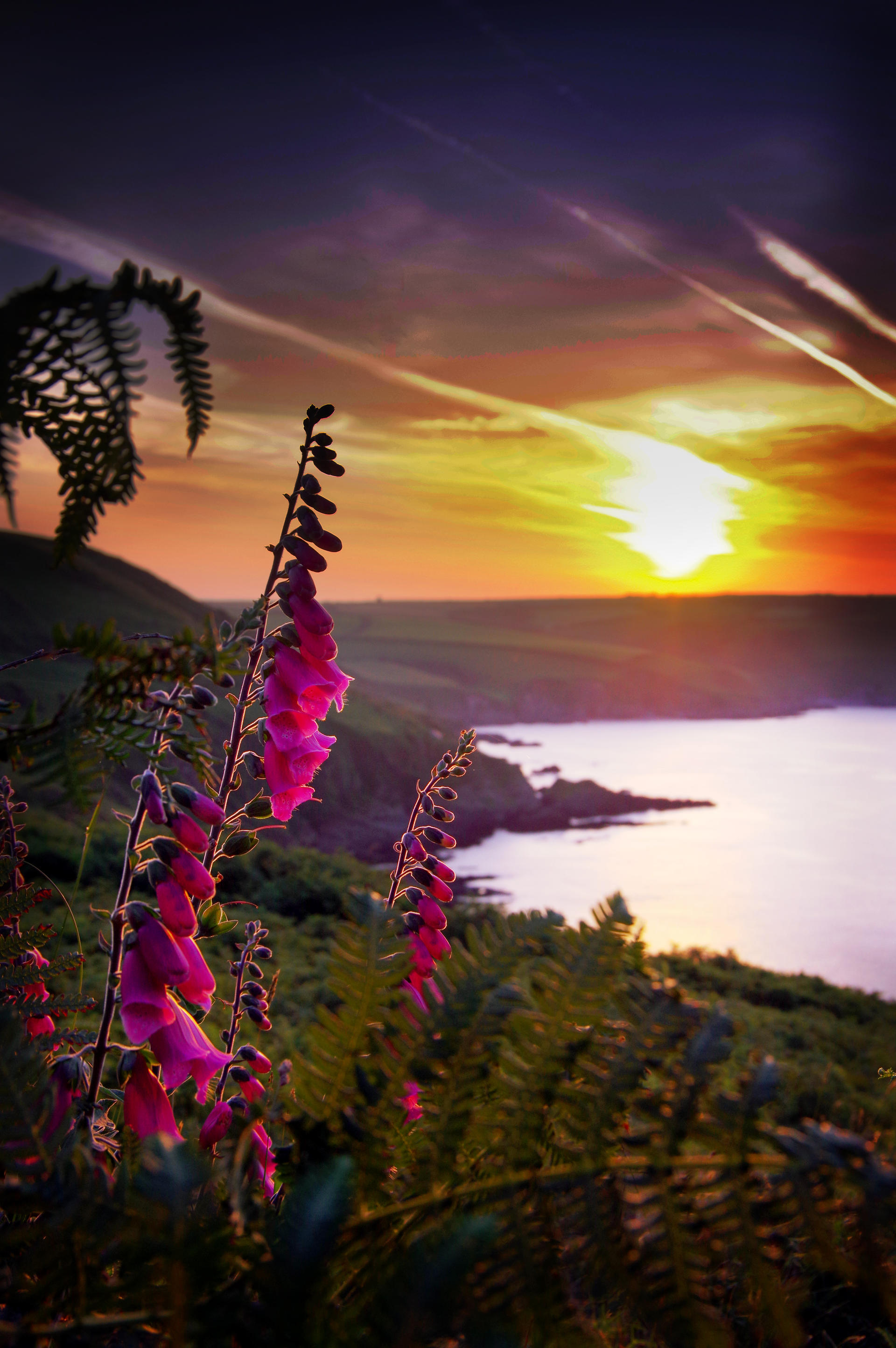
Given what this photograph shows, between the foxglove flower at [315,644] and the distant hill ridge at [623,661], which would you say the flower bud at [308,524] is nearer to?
the foxglove flower at [315,644]

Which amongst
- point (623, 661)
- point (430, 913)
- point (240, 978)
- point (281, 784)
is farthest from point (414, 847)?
point (623, 661)

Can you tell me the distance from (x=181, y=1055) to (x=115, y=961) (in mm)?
145

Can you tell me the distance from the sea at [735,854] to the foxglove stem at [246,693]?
2.80 ft

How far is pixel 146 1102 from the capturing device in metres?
0.93

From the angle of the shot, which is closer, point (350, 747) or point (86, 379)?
point (86, 379)

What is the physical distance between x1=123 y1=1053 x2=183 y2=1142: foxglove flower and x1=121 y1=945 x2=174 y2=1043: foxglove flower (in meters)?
0.05

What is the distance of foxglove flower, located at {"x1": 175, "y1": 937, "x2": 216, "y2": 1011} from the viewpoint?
92 cm

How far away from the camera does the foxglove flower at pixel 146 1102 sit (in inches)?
36.1

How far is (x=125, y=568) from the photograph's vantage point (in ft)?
118

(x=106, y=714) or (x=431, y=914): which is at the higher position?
(x=106, y=714)

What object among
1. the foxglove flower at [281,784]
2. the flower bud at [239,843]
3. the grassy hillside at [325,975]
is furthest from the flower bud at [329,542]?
the grassy hillside at [325,975]

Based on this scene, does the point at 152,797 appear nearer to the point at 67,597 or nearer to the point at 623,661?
the point at 67,597

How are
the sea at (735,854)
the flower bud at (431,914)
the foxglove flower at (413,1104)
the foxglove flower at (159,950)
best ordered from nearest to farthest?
the foxglove flower at (413,1104) → the foxglove flower at (159,950) → the flower bud at (431,914) → the sea at (735,854)

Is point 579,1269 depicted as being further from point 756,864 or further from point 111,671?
point 756,864
